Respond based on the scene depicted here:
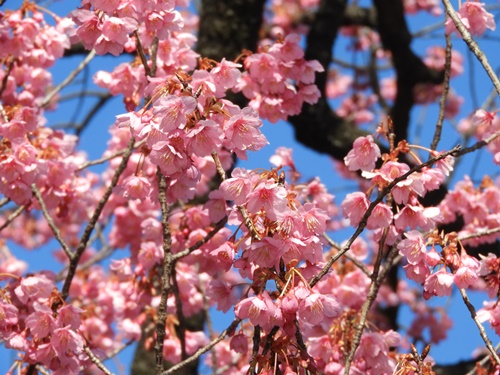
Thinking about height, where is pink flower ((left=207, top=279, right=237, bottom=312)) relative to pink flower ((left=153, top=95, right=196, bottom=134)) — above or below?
below

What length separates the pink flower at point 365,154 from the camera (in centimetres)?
204

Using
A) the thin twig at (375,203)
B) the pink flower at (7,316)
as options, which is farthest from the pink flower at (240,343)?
the pink flower at (7,316)

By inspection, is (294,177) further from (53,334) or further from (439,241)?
(53,334)

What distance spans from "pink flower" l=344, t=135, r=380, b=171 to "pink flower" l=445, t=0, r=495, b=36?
1.86ft

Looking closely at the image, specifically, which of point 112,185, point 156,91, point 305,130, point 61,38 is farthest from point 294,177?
point 305,130

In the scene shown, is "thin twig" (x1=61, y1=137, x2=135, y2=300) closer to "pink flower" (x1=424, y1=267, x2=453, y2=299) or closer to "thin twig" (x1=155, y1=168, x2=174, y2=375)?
"thin twig" (x1=155, y1=168, x2=174, y2=375)

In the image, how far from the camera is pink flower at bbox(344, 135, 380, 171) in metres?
2.04

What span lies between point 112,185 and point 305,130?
1801 mm

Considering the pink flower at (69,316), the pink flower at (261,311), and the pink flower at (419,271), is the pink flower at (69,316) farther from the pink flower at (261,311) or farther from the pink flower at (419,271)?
the pink flower at (419,271)

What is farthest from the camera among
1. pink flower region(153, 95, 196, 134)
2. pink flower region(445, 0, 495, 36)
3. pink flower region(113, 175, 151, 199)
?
pink flower region(445, 0, 495, 36)

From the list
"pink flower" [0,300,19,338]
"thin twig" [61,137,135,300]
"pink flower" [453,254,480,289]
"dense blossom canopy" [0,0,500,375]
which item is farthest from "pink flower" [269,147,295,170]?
"pink flower" [0,300,19,338]

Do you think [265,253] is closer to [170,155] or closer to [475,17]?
[170,155]

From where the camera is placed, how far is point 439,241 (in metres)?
1.96

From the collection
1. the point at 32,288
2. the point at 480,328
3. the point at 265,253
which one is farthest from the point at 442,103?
the point at 32,288
